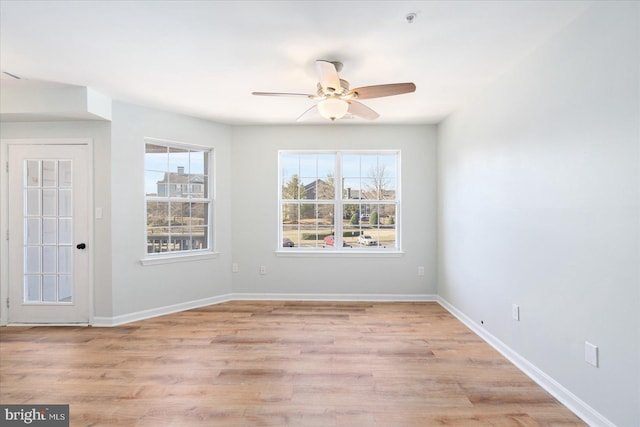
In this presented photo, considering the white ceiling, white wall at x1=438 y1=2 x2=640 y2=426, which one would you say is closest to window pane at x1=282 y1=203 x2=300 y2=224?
the white ceiling

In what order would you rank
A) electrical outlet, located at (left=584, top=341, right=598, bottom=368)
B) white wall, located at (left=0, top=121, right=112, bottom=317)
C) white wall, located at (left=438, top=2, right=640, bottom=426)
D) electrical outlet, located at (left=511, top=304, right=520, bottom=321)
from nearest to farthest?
white wall, located at (left=438, top=2, right=640, bottom=426) → electrical outlet, located at (left=584, top=341, right=598, bottom=368) → electrical outlet, located at (left=511, top=304, right=520, bottom=321) → white wall, located at (left=0, top=121, right=112, bottom=317)

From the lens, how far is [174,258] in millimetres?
3916

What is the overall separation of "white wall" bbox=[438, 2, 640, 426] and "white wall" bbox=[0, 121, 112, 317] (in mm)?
3976

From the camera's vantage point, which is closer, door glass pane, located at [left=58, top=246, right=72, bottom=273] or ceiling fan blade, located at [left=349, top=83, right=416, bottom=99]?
ceiling fan blade, located at [left=349, top=83, right=416, bottom=99]

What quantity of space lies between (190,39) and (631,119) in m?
2.69

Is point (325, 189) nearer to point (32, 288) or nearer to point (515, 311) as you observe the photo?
point (515, 311)

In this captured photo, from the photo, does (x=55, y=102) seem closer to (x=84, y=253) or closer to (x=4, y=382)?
(x=84, y=253)

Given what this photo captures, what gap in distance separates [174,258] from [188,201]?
2.46ft

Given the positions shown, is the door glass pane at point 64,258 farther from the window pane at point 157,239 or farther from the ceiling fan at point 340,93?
the ceiling fan at point 340,93

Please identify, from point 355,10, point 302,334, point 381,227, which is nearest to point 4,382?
point 302,334

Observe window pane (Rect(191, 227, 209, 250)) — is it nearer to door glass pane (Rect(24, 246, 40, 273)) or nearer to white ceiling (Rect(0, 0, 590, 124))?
door glass pane (Rect(24, 246, 40, 273))

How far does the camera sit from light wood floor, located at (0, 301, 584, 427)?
1.95m

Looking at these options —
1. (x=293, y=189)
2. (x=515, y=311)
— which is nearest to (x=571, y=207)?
(x=515, y=311)

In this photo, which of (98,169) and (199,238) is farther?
(199,238)
